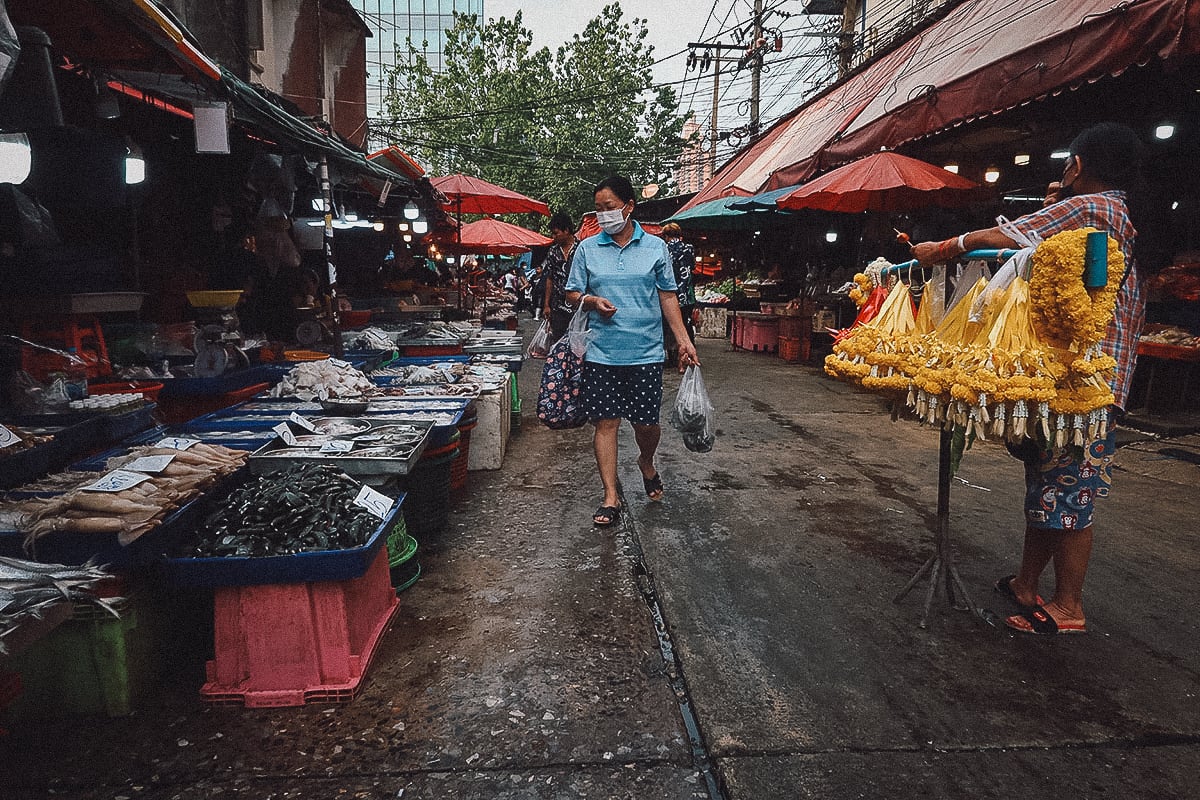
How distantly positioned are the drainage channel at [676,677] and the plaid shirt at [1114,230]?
6.14 feet

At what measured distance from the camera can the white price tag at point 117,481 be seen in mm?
2611

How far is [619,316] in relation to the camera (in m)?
4.26

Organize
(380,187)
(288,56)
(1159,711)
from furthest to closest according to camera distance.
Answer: (288,56), (380,187), (1159,711)

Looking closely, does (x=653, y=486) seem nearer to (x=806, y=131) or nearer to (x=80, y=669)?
(x=80, y=669)

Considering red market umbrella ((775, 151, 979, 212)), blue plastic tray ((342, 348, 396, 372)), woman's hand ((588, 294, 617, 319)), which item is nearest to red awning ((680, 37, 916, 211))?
red market umbrella ((775, 151, 979, 212))

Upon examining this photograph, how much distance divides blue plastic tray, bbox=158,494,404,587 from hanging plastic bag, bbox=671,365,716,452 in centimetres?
240

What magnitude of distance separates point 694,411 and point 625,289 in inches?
33.9

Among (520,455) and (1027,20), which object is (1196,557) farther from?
(1027,20)

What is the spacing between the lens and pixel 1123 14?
4.95 meters

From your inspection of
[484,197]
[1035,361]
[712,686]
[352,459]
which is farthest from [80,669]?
[484,197]

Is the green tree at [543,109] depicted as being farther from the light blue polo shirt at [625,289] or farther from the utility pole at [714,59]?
the light blue polo shirt at [625,289]

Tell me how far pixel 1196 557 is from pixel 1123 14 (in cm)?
372

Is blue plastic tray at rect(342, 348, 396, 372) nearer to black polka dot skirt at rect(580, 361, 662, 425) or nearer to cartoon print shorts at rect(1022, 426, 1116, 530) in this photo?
black polka dot skirt at rect(580, 361, 662, 425)

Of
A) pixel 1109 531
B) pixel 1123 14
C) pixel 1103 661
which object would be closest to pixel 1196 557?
pixel 1109 531
